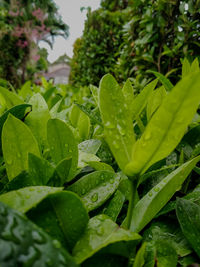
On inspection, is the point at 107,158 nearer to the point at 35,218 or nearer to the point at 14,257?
the point at 35,218

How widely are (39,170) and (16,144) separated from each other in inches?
3.3

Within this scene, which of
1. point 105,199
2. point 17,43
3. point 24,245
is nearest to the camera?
point 24,245

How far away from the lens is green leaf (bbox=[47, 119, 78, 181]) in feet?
1.75

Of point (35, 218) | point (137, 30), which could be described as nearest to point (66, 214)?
point (35, 218)

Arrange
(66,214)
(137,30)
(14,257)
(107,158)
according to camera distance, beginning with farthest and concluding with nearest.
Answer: (137,30)
(107,158)
(66,214)
(14,257)

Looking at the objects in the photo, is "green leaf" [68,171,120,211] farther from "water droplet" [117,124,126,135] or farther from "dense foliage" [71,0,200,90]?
"dense foliage" [71,0,200,90]

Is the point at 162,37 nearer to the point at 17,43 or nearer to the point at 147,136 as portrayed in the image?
the point at 147,136

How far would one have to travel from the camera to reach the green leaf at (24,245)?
0.92 ft

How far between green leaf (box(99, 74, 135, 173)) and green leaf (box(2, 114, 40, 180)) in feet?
0.62

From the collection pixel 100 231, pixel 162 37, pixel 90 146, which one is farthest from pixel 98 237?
pixel 162 37

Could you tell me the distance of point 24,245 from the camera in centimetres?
29

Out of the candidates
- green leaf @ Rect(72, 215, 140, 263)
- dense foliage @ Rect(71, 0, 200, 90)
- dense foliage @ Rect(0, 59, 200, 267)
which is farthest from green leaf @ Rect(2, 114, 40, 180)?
dense foliage @ Rect(71, 0, 200, 90)

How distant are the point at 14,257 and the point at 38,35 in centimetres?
1092

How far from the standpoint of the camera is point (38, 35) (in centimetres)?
980
